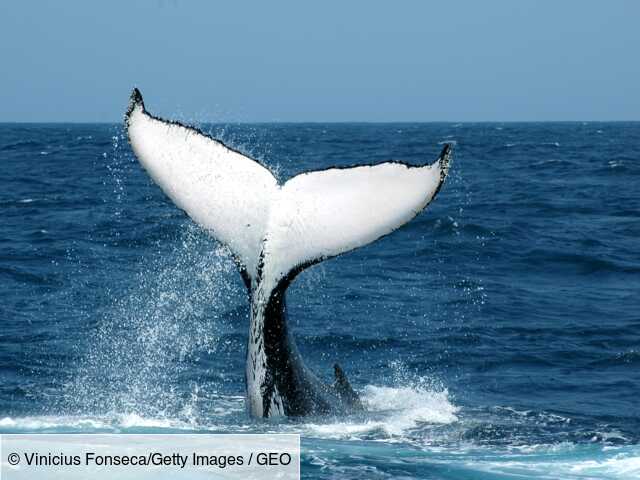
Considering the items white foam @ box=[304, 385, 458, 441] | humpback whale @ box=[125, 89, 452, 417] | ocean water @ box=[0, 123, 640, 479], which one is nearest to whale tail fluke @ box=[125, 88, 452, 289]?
humpback whale @ box=[125, 89, 452, 417]

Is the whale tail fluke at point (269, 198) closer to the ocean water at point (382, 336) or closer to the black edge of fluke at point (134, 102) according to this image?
the black edge of fluke at point (134, 102)

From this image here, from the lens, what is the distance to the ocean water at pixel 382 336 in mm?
7910

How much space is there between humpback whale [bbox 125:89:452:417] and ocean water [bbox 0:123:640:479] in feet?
1.41

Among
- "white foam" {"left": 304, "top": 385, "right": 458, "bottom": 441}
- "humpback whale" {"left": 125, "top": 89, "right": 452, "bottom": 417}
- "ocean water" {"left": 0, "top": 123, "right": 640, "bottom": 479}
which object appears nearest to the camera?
"humpback whale" {"left": 125, "top": 89, "right": 452, "bottom": 417}

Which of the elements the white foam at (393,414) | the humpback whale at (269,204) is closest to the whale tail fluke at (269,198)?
the humpback whale at (269,204)

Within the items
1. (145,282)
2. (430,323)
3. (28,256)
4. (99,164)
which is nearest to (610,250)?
(430,323)

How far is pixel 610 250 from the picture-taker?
730 inches

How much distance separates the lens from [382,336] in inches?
494

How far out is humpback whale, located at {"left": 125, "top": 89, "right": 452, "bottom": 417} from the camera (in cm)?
645

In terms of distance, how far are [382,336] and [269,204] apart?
19.2ft

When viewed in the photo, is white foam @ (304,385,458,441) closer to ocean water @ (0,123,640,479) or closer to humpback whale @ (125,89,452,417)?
ocean water @ (0,123,640,479)

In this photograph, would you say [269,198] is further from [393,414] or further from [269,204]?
[393,414]

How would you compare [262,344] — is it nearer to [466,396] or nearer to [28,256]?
[466,396]

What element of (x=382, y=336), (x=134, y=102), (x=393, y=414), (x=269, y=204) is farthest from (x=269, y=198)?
(x=382, y=336)
